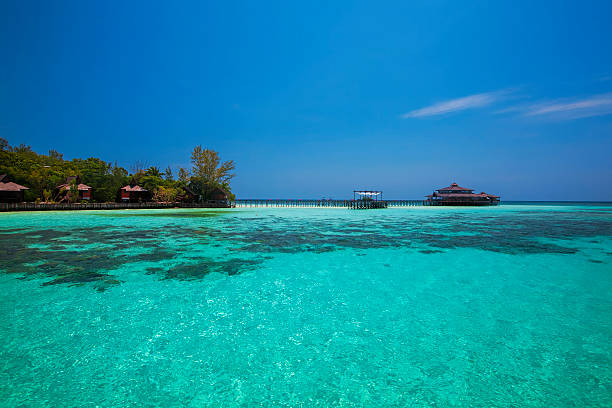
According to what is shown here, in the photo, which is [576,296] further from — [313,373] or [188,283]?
[188,283]

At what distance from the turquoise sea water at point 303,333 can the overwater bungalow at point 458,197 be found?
6611cm

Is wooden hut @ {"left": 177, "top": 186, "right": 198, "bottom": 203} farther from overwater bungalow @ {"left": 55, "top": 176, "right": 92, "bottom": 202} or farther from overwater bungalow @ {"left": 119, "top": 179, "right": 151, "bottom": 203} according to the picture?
overwater bungalow @ {"left": 55, "top": 176, "right": 92, "bottom": 202}

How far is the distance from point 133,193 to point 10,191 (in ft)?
51.5

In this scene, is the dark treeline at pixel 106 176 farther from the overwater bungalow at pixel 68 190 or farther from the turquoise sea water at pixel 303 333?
the turquoise sea water at pixel 303 333

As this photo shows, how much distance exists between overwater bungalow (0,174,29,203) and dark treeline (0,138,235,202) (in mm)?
2880

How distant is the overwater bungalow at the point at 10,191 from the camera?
112ft

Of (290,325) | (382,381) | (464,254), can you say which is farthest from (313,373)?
(464,254)

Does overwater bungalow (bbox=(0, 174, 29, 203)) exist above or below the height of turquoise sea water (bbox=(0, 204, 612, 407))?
above

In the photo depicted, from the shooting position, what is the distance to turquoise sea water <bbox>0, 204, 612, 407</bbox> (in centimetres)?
332

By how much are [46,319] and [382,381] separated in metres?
5.83

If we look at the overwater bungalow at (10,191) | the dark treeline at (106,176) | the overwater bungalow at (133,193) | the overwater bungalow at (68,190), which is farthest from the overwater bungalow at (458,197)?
the overwater bungalow at (10,191)

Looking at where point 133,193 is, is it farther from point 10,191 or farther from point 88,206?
point 10,191

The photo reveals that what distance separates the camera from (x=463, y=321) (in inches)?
211

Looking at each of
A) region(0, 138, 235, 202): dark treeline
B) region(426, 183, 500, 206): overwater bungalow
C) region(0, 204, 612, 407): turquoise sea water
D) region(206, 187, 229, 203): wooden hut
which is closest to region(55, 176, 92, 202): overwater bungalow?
region(0, 138, 235, 202): dark treeline
